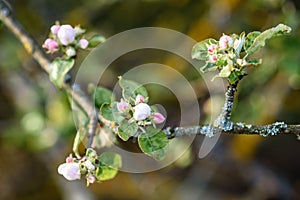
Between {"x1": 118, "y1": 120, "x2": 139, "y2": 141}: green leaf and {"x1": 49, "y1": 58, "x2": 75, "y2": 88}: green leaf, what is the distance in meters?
0.21

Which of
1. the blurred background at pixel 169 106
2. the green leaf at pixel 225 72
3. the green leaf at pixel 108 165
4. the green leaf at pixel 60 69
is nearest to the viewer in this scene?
the green leaf at pixel 225 72

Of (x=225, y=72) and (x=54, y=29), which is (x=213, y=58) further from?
(x=54, y=29)

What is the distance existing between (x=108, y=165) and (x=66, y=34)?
200 mm

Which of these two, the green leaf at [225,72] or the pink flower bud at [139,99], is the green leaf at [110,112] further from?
the green leaf at [225,72]

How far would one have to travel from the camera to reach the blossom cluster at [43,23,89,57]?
2.68ft

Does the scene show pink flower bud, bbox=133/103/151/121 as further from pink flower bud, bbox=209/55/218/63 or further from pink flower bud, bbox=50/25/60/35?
pink flower bud, bbox=50/25/60/35

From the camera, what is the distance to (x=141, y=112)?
662mm

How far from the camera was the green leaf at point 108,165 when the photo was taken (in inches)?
29.9

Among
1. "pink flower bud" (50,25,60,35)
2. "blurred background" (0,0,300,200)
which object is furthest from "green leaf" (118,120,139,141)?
"blurred background" (0,0,300,200)

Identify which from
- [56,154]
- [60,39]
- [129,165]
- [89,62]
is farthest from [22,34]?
[56,154]

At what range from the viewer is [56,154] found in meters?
1.73

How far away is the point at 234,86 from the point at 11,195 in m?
1.60

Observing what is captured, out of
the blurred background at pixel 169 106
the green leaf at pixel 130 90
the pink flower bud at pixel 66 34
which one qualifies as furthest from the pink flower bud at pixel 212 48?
the blurred background at pixel 169 106

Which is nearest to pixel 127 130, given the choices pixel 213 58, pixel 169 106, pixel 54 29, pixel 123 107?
pixel 123 107
